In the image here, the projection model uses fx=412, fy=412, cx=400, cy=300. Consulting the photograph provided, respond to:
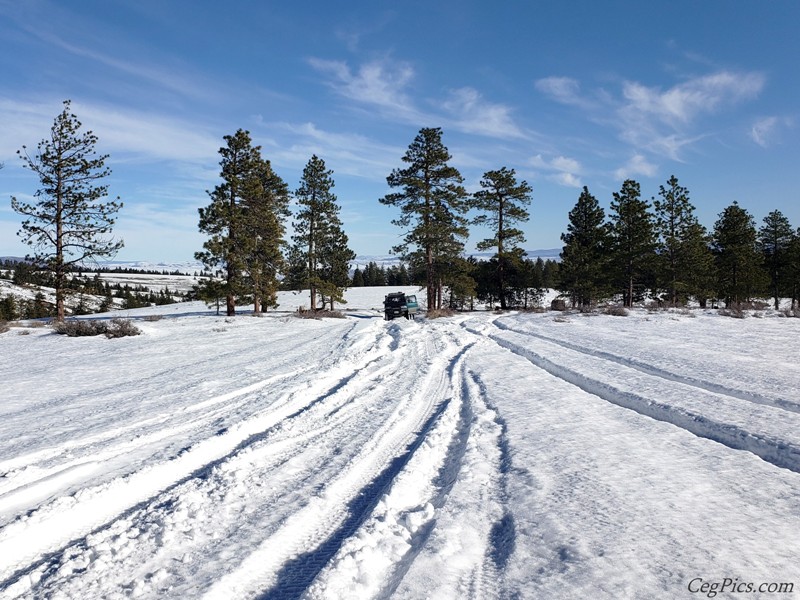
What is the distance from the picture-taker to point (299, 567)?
2369 millimetres

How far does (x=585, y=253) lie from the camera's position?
32594 mm

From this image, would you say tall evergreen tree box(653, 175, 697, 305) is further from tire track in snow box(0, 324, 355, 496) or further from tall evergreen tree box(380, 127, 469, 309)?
tire track in snow box(0, 324, 355, 496)

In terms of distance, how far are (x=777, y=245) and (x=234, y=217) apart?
55.7 meters

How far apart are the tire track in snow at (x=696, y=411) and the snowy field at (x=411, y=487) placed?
0.10 ft

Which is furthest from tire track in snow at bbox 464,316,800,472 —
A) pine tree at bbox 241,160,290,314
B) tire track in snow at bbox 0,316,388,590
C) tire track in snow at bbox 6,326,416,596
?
pine tree at bbox 241,160,290,314

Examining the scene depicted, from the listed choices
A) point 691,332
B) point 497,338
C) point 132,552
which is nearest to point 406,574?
point 132,552

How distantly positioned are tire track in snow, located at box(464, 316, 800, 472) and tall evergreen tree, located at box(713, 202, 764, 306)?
40048 mm

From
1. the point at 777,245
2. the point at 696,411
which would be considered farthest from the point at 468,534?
the point at 777,245

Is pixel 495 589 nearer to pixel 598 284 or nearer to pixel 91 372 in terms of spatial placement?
pixel 91 372

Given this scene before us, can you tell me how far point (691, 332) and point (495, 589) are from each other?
1472 centimetres

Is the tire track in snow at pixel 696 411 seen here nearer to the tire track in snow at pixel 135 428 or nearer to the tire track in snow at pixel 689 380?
the tire track in snow at pixel 689 380

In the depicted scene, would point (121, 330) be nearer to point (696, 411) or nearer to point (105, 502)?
point (105, 502)

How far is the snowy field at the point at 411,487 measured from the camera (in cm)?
220

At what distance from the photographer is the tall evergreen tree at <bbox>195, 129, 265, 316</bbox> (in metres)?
23.8
